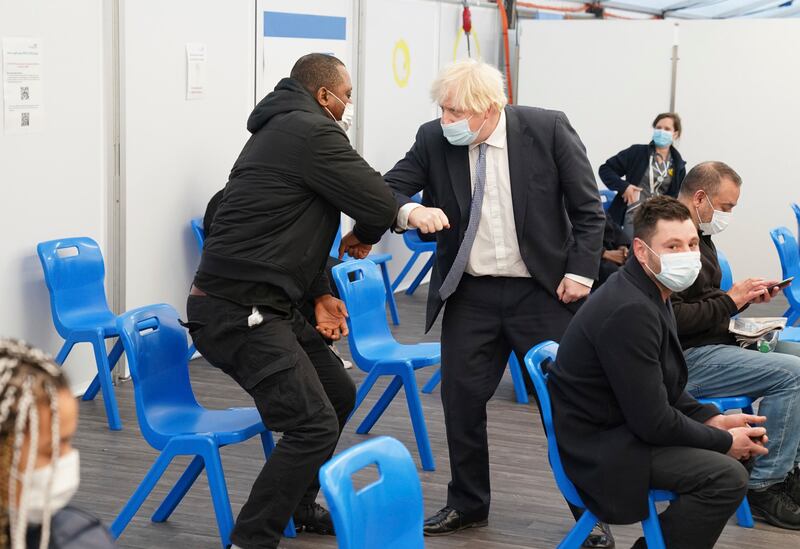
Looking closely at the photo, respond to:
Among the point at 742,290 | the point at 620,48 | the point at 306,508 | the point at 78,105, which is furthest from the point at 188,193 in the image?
the point at 620,48

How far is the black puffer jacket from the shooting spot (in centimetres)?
321

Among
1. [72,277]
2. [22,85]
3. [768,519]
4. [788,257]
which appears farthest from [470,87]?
[788,257]

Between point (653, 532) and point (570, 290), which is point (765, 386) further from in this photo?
point (653, 532)

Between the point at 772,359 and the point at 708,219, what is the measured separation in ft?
1.86

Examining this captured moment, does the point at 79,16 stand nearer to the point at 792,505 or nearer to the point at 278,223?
the point at 278,223

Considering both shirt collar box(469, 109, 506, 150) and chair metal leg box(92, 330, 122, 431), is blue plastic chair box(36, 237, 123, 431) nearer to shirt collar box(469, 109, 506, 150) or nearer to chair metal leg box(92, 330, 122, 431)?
chair metal leg box(92, 330, 122, 431)

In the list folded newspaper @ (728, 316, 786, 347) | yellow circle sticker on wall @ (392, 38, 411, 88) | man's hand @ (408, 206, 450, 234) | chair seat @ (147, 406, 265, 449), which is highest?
yellow circle sticker on wall @ (392, 38, 411, 88)

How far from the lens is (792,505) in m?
3.94

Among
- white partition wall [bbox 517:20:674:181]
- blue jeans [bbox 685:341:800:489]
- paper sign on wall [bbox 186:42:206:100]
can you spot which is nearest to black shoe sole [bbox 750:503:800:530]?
blue jeans [bbox 685:341:800:489]

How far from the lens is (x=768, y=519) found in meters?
3.97

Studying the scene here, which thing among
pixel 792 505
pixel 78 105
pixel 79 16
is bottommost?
pixel 792 505

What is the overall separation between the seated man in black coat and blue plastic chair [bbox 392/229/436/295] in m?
4.39

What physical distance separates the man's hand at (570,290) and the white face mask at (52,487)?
7.69 feet

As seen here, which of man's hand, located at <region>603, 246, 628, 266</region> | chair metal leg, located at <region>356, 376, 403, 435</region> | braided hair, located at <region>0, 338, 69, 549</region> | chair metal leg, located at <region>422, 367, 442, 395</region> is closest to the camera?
braided hair, located at <region>0, 338, 69, 549</region>
